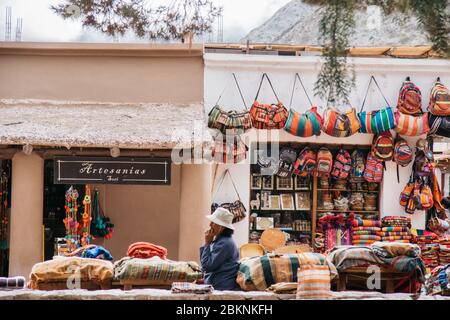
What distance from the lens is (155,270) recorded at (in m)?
8.78

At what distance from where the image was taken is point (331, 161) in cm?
1363

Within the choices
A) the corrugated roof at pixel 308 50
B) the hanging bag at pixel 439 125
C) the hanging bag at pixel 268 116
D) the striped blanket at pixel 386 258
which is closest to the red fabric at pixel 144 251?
the striped blanket at pixel 386 258

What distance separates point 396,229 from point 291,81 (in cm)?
317

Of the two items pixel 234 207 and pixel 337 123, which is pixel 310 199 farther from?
pixel 337 123

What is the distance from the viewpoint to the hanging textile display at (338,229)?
13.5 meters

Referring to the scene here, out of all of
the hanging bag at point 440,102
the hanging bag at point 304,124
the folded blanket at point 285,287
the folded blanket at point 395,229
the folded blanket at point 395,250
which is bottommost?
the folded blanket at point 285,287

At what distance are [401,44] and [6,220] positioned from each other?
26.3 ft

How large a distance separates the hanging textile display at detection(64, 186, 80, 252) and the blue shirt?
152 inches

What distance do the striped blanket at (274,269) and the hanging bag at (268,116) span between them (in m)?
4.80

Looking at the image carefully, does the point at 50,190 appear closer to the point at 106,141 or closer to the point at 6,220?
the point at 6,220

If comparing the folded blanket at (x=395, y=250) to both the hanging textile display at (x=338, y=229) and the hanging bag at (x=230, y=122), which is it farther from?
the hanging bag at (x=230, y=122)

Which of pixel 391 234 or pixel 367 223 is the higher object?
pixel 367 223

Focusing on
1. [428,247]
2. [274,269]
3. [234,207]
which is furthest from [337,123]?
[274,269]
